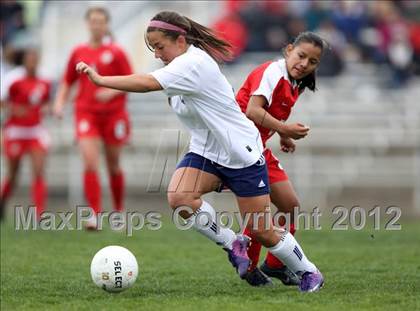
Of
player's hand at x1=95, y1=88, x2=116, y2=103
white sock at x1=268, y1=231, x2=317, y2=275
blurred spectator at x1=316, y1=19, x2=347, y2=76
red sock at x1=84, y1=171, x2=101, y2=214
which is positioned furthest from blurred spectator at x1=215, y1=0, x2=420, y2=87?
white sock at x1=268, y1=231, x2=317, y2=275

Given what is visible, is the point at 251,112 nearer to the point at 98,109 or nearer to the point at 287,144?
the point at 287,144

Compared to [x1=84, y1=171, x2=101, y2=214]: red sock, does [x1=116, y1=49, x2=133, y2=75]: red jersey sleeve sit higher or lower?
higher

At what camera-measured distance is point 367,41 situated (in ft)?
61.4

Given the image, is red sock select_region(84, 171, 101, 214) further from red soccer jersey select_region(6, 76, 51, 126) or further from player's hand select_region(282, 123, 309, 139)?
player's hand select_region(282, 123, 309, 139)

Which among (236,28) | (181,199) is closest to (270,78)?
(181,199)

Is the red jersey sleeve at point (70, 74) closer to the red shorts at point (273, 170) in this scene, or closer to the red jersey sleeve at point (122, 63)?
the red jersey sleeve at point (122, 63)

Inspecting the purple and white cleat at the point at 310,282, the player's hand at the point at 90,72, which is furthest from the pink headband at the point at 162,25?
the purple and white cleat at the point at 310,282

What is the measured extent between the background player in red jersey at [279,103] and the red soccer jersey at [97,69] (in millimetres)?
4689

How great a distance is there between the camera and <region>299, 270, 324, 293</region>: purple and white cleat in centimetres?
625

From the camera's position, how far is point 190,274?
24.5 ft

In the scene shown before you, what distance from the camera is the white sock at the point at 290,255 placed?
623 cm

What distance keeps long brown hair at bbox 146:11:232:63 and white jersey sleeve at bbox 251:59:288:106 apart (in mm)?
326

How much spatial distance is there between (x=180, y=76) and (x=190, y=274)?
2.14m

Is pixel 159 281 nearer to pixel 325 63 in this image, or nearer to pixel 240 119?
pixel 240 119
